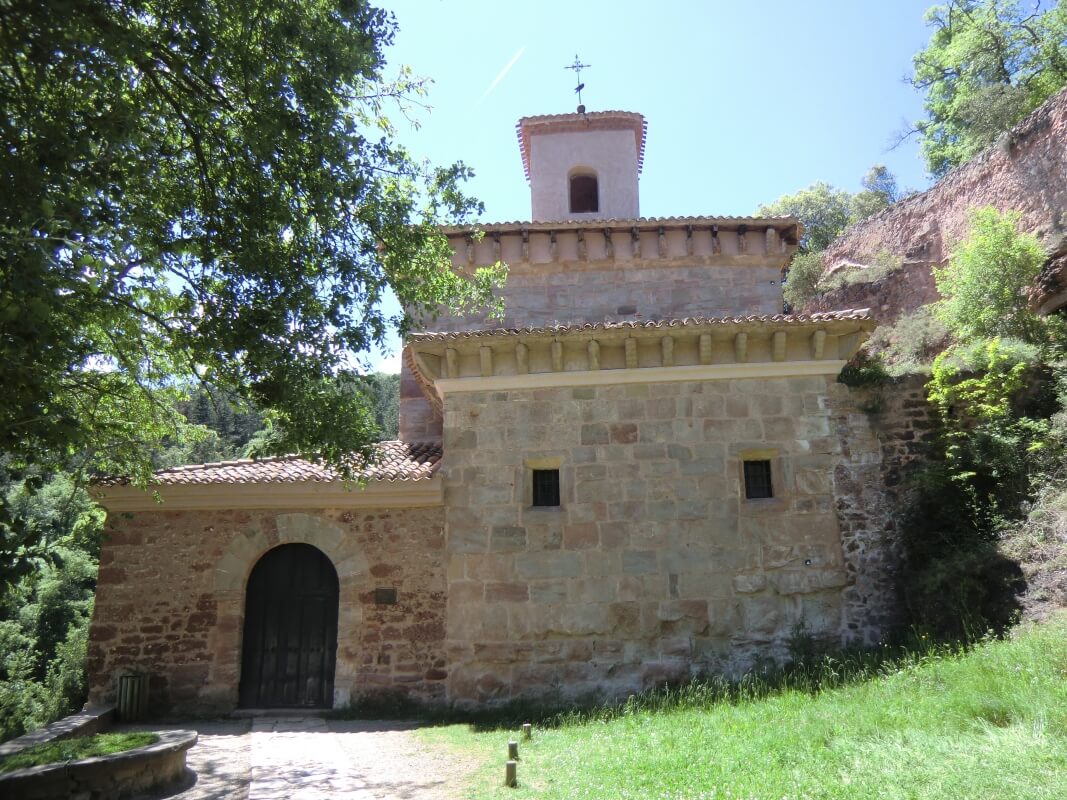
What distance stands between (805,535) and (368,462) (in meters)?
5.38

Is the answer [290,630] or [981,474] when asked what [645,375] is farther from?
[290,630]

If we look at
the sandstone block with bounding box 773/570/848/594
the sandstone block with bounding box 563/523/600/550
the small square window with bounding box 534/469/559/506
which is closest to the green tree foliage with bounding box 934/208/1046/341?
the sandstone block with bounding box 773/570/848/594

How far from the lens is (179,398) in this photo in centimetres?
987

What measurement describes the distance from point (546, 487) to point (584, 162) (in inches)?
332

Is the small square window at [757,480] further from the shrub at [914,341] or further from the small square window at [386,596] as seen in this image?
the shrub at [914,341]

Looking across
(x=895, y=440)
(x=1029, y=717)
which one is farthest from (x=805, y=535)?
(x=1029, y=717)

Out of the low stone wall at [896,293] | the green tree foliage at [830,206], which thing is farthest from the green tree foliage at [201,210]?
the green tree foliage at [830,206]

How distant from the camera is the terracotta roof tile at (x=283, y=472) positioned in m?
9.77

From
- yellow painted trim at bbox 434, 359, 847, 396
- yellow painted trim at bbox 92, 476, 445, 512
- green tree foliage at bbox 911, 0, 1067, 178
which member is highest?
green tree foliage at bbox 911, 0, 1067, 178

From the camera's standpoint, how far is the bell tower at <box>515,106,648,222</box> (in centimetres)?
1581

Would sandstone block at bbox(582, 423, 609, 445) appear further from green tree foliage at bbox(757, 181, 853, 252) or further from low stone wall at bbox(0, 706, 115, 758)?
green tree foliage at bbox(757, 181, 853, 252)

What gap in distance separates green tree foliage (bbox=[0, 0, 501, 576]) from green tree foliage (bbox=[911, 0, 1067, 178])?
56.6 feet

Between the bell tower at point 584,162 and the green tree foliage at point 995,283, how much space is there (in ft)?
20.0

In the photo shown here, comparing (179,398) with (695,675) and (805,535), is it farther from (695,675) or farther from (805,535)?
(805,535)
